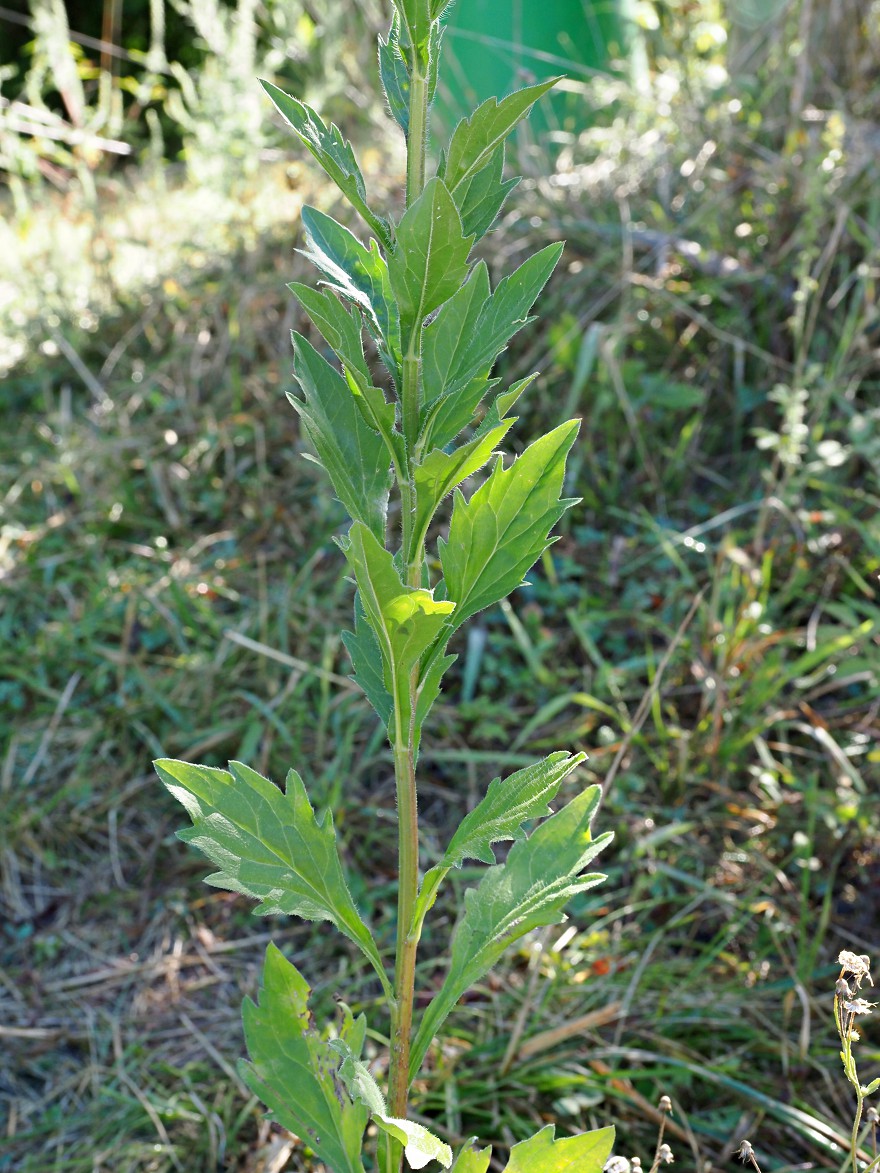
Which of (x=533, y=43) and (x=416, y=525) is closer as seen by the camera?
(x=416, y=525)

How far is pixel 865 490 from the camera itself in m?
2.61

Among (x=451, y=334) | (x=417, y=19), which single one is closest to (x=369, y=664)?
(x=451, y=334)

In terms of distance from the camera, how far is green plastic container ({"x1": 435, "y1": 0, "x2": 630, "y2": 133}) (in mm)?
3723

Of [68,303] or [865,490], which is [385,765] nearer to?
[865,490]

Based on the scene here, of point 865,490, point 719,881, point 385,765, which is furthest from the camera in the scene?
point 865,490

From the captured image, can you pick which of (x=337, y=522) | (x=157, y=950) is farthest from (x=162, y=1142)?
(x=337, y=522)

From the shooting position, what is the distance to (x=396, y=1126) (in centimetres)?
92

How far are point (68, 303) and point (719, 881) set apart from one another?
2700mm

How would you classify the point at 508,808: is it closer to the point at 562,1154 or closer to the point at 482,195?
the point at 562,1154

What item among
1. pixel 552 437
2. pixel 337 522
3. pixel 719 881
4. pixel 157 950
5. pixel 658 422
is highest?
pixel 552 437

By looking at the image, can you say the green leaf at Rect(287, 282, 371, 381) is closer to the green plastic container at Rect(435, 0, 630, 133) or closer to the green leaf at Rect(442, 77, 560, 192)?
the green leaf at Rect(442, 77, 560, 192)

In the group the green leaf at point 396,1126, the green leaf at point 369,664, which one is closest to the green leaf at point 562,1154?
the green leaf at point 396,1126

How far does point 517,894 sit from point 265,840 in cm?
25

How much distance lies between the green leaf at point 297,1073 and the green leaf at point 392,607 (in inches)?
14.3
